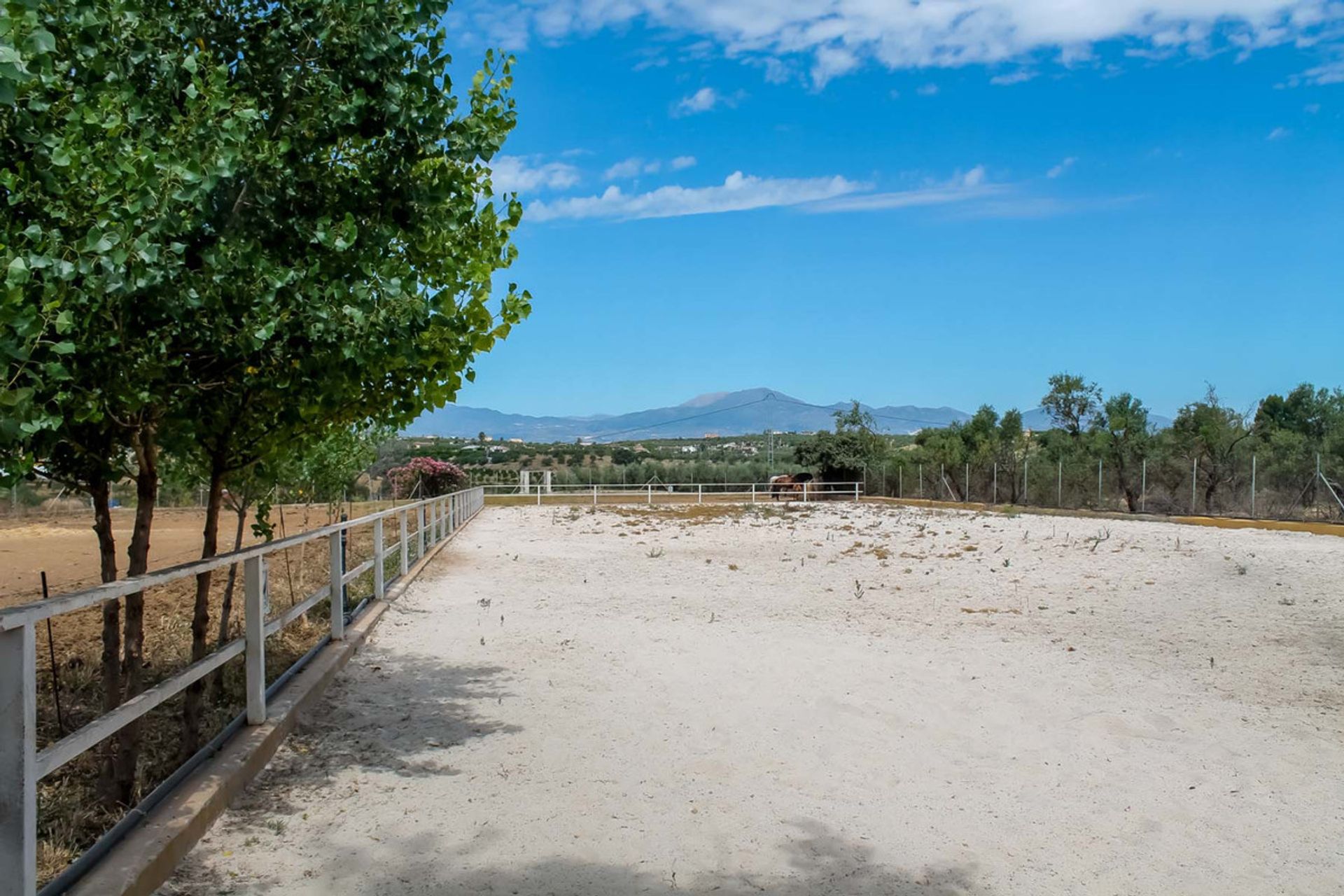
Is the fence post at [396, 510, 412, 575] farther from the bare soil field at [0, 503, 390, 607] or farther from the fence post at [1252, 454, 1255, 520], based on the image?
the fence post at [1252, 454, 1255, 520]

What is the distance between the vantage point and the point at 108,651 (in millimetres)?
6172

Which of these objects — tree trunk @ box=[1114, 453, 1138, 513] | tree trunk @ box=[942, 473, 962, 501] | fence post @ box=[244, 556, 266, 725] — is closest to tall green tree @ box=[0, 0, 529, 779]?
fence post @ box=[244, 556, 266, 725]

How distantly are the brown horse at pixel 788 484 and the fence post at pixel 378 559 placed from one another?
39.0m

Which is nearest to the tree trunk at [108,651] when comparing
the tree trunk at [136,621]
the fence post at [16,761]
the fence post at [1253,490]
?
the tree trunk at [136,621]

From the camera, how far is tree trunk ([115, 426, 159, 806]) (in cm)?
610

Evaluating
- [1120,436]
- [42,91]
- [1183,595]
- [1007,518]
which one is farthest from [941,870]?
[1120,436]

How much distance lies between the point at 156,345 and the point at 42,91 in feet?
3.88

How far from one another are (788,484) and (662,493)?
664cm

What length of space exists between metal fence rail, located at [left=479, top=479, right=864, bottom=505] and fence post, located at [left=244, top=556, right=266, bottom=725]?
39641 millimetres

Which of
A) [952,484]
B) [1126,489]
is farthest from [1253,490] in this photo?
[952,484]

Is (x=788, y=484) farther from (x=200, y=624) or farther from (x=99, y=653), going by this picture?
(x=200, y=624)

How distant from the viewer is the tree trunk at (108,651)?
6121 millimetres

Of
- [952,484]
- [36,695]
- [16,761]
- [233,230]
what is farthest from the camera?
[952,484]

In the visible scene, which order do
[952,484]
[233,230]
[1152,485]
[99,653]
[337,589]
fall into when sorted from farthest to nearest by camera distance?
1. [952,484]
2. [1152,485]
3. [99,653]
4. [337,589]
5. [233,230]
